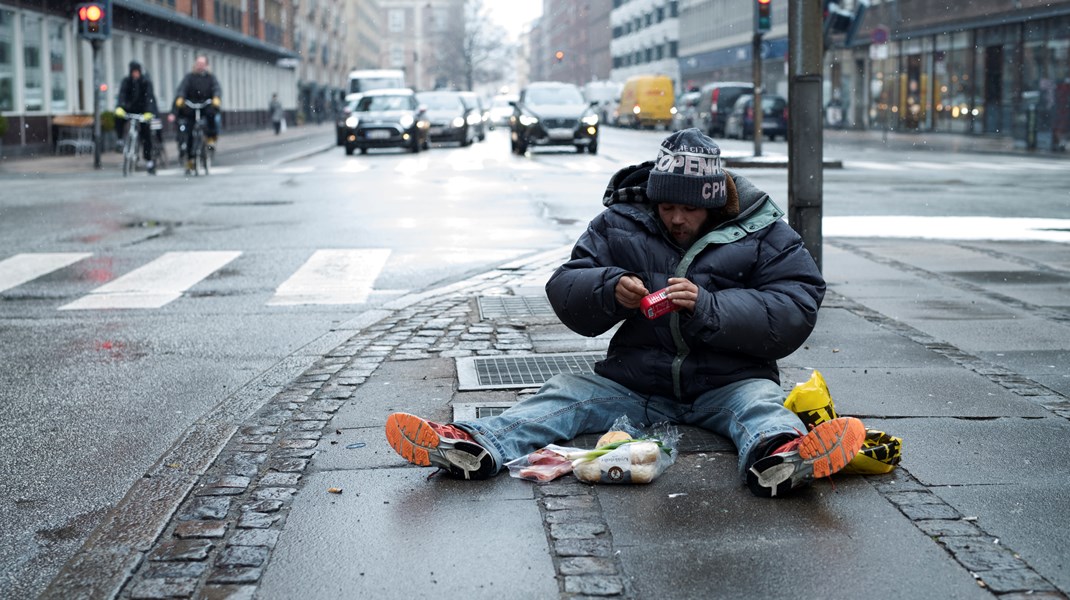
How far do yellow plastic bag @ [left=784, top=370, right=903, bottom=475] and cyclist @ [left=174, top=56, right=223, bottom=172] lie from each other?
18.5 meters

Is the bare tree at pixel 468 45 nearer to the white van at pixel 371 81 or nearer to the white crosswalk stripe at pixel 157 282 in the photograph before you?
the white van at pixel 371 81

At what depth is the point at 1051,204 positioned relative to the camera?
647 inches

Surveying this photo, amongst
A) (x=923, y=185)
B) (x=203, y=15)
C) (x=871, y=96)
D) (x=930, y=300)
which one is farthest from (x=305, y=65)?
(x=930, y=300)

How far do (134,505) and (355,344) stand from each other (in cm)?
288

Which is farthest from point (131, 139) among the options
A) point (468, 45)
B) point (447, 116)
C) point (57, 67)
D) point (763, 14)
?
point (468, 45)

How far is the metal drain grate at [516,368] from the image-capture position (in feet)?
19.2

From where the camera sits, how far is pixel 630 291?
4.41 metres

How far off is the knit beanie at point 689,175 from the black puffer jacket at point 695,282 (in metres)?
0.15

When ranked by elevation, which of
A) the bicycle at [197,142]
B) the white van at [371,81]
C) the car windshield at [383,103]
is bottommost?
the bicycle at [197,142]

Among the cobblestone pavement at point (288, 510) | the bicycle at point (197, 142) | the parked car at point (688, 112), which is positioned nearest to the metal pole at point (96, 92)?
the bicycle at point (197, 142)

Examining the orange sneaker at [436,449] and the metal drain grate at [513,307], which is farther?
the metal drain grate at [513,307]

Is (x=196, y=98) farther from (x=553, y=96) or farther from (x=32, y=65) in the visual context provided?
(x=553, y=96)

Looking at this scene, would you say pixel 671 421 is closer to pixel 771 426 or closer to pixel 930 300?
pixel 771 426

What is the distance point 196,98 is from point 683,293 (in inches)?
747
